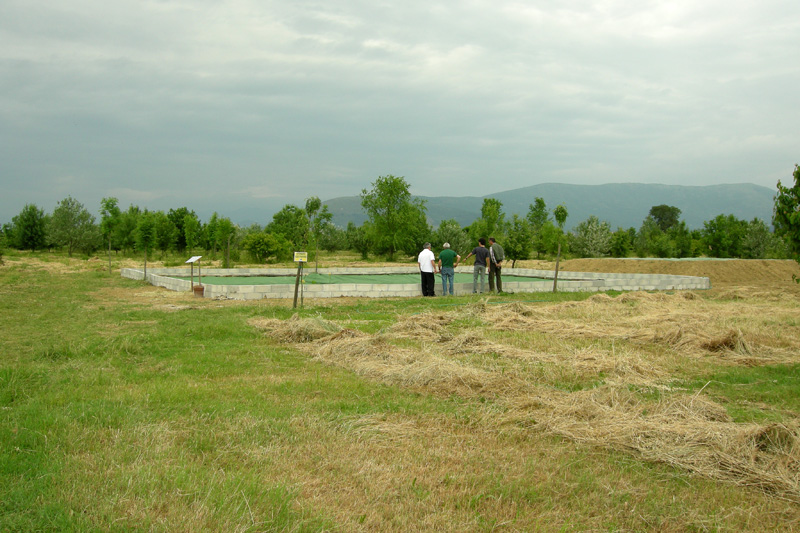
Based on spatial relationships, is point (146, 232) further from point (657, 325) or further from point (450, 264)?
point (657, 325)

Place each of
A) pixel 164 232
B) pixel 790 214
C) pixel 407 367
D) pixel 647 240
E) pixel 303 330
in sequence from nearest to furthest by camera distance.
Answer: pixel 407 367
pixel 790 214
pixel 303 330
pixel 164 232
pixel 647 240

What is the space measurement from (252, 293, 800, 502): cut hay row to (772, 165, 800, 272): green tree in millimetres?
1495

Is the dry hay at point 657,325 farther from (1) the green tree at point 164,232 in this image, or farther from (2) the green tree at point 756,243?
(1) the green tree at point 164,232

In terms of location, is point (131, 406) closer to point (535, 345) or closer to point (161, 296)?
point (535, 345)

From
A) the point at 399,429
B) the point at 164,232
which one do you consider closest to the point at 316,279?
the point at 399,429

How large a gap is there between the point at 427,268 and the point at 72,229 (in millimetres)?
41150

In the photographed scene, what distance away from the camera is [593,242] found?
Answer: 4609 centimetres

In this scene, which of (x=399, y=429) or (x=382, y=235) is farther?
(x=382, y=235)

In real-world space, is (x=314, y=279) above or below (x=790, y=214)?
below

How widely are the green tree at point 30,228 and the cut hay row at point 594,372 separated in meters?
52.0

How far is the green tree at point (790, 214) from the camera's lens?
7922 mm

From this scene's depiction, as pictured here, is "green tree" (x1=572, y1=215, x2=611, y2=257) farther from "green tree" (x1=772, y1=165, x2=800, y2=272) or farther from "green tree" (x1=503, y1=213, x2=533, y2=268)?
"green tree" (x1=772, y1=165, x2=800, y2=272)

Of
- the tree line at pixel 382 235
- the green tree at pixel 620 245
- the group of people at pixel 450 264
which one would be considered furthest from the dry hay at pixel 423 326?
the green tree at pixel 620 245

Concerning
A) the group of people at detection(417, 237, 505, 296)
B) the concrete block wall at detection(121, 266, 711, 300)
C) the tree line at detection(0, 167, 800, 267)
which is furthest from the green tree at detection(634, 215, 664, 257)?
the group of people at detection(417, 237, 505, 296)
